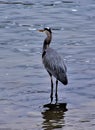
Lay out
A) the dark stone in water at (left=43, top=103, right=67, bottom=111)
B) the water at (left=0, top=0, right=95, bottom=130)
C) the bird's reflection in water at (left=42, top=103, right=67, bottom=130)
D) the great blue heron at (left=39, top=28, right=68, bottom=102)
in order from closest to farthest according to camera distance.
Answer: the bird's reflection in water at (left=42, top=103, right=67, bottom=130) < the water at (left=0, top=0, right=95, bottom=130) < the dark stone in water at (left=43, top=103, right=67, bottom=111) < the great blue heron at (left=39, top=28, right=68, bottom=102)

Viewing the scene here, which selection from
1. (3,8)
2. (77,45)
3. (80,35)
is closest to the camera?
(77,45)

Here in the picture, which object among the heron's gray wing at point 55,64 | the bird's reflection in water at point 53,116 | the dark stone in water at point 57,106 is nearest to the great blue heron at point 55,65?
the heron's gray wing at point 55,64

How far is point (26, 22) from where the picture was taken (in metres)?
22.9

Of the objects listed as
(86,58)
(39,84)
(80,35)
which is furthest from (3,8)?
(39,84)

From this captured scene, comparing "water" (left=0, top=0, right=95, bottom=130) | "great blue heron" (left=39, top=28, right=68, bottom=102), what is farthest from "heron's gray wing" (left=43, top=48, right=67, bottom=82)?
"water" (left=0, top=0, right=95, bottom=130)

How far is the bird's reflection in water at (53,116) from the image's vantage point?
1120cm

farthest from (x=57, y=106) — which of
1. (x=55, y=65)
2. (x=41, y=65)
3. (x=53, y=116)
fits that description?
(x=41, y=65)

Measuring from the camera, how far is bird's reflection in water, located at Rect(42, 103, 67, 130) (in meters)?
11.2

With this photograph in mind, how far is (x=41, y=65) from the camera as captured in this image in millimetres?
16016

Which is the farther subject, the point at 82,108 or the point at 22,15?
the point at 22,15

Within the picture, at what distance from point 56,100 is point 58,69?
658mm

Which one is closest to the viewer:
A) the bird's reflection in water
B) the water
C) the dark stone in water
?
the bird's reflection in water

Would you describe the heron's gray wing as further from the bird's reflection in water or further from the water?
the bird's reflection in water

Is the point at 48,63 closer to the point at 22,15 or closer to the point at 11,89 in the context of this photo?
the point at 11,89
